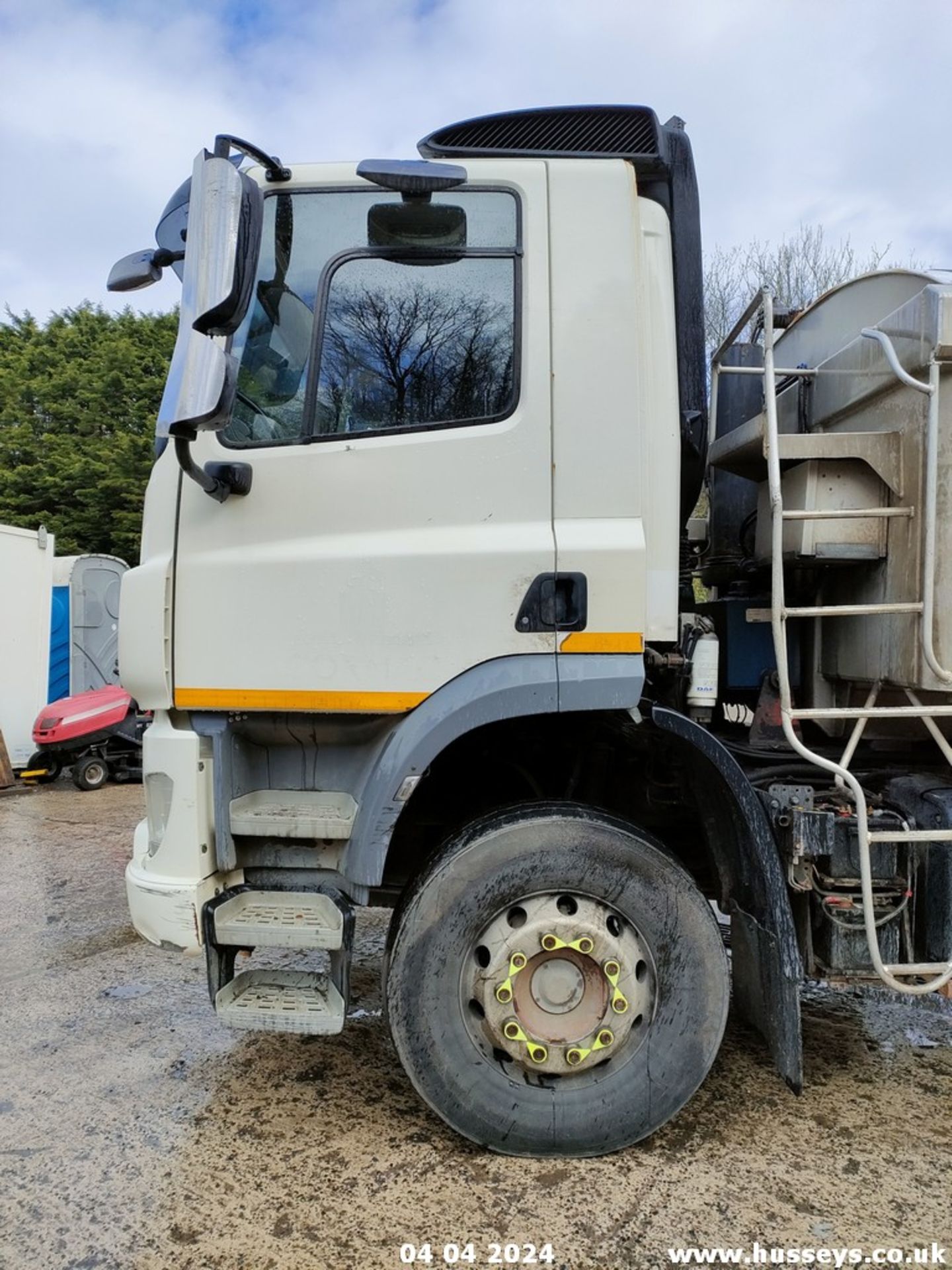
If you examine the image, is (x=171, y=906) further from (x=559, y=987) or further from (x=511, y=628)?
(x=511, y=628)

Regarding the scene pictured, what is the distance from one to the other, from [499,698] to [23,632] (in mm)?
9362

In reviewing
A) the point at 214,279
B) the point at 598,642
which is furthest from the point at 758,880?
the point at 214,279

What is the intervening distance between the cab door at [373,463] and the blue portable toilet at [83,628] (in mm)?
9131

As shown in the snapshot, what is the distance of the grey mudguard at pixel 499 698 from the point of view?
264 centimetres

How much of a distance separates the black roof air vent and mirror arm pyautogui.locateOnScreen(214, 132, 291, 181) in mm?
505

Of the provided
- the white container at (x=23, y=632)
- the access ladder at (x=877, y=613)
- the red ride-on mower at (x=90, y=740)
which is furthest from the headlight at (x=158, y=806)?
the white container at (x=23, y=632)

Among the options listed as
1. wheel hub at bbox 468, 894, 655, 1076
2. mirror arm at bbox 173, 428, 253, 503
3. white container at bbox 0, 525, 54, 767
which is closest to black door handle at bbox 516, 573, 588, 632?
wheel hub at bbox 468, 894, 655, 1076

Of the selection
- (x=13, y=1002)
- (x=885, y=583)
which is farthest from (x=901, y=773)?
(x=13, y=1002)

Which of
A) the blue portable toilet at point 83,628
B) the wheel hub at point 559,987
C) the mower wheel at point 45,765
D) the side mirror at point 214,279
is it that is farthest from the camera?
the blue portable toilet at point 83,628

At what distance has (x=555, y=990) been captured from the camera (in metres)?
2.65

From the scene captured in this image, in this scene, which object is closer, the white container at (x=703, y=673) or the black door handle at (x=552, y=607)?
the black door handle at (x=552, y=607)

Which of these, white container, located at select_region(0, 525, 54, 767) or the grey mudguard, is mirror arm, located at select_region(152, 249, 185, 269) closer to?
the grey mudguard

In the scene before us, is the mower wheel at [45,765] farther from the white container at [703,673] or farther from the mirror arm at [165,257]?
the white container at [703,673]

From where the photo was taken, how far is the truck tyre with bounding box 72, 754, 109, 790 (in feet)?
31.0
